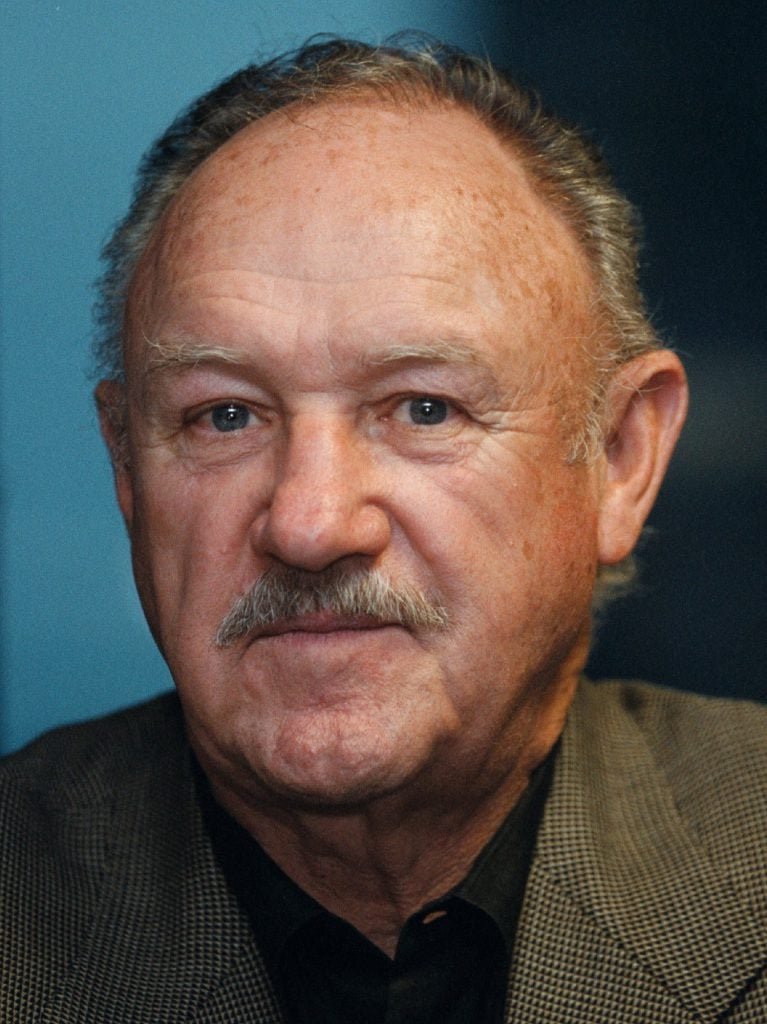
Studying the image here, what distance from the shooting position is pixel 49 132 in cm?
272

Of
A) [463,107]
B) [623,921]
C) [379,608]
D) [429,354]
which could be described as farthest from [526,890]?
[463,107]

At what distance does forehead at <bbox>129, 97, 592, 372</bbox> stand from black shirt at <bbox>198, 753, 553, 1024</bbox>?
3.06ft

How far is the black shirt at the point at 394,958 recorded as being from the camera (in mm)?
2330

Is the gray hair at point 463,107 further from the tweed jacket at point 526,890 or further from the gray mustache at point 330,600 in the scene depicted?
the tweed jacket at point 526,890

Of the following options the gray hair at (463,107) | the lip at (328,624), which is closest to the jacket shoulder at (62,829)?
the lip at (328,624)

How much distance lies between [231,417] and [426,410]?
0.30 metres

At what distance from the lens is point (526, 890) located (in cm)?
235

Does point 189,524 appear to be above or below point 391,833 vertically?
above

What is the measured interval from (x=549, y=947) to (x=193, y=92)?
1.61m

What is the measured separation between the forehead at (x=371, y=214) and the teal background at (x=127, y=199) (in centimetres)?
35

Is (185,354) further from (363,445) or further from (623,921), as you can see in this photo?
(623,921)

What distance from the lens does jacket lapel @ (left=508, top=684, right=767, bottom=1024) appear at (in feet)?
7.32

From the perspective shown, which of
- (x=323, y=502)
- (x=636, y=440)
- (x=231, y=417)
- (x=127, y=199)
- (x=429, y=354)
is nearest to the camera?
(x=323, y=502)

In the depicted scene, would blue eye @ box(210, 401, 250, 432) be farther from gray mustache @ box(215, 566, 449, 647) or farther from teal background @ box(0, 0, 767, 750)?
teal background @ box(0, 0, 767, 750)
